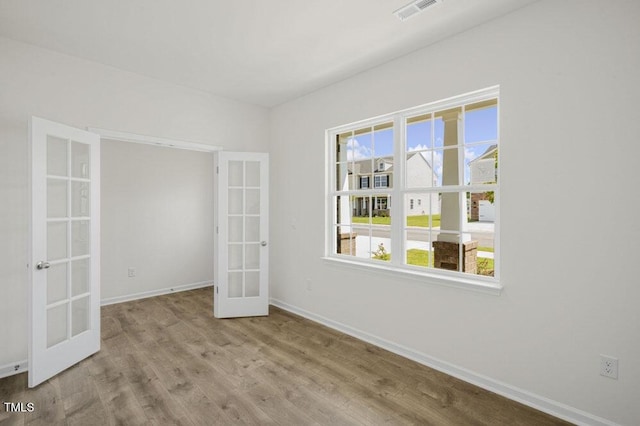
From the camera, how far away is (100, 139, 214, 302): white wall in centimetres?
477

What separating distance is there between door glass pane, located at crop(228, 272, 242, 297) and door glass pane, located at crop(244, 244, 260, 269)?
17 centimetres

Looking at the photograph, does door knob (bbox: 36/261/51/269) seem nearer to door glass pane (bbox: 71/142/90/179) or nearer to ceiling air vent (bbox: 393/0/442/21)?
door glass pane (bbox: 71/142/90/179)

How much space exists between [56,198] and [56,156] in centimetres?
38

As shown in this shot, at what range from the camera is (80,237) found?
9.93ft

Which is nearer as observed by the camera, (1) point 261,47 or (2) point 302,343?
(1) point 261,47

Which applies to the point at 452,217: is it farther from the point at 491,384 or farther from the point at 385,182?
the point at 491,384

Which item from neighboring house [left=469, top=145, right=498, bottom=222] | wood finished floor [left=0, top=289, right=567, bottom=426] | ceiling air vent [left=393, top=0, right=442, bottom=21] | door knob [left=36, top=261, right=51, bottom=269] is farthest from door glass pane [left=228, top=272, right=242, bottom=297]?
ceiling air vent [left=393, top=0, right=442, bottom=21]

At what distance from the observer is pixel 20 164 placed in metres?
2.79

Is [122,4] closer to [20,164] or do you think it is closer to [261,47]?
[261,47]

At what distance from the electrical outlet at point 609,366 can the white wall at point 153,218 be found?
217 inches

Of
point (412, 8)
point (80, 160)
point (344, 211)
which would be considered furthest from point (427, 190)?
point (80, 160)

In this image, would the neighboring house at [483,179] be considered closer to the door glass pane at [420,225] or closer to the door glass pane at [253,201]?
the door glass pane at [420,225]

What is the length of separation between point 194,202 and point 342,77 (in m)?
3.60

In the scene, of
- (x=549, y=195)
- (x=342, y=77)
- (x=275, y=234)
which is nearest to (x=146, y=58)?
(x=342, y=77)
